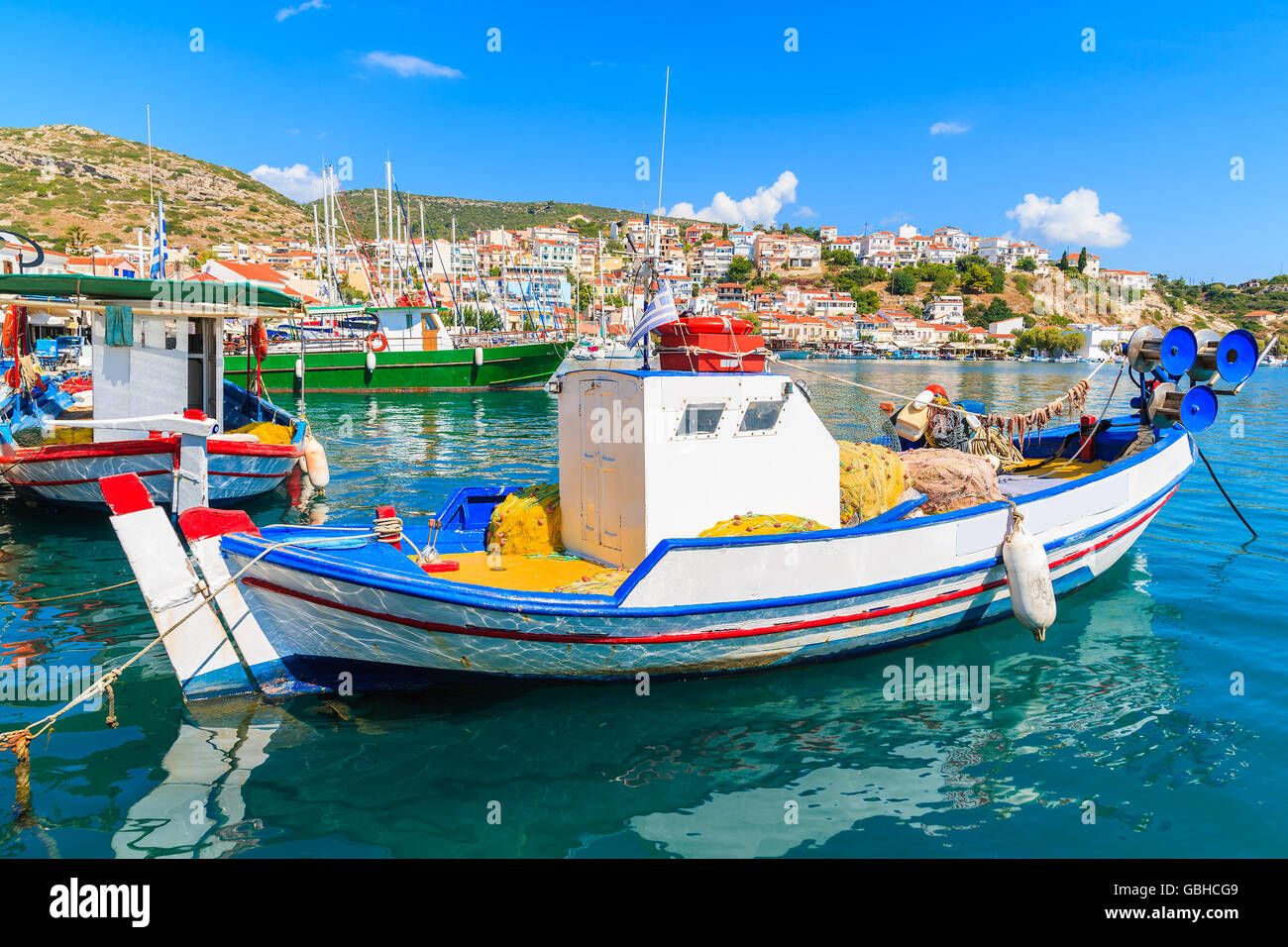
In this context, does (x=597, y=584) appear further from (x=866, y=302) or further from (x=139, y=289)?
(x=866, y=302)

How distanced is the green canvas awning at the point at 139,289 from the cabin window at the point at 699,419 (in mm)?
10262

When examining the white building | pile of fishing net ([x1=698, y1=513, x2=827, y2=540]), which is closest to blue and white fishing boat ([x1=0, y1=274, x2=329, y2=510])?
pile of fishing net ([x1=698, y1=513, x2=827, y2=540])

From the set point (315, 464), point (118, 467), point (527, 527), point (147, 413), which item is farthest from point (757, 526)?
point (147, 413)

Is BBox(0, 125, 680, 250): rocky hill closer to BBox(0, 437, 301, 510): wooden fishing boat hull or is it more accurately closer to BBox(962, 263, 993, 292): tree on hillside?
BBox(0, 437, 301, 510): wooden fishing boat hull

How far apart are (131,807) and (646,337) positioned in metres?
5.48

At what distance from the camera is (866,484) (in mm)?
8633

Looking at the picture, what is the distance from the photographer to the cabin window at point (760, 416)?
25.0 ft

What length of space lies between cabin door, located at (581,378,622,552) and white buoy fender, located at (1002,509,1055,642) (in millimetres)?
3873

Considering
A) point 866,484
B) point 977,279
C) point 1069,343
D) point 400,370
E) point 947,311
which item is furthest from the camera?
point 977,279

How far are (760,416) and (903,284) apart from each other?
192m

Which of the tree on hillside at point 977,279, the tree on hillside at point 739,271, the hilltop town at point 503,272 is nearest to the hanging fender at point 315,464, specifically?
the hilltop town at point 503,272

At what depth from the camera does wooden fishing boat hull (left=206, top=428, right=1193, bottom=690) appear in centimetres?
629
